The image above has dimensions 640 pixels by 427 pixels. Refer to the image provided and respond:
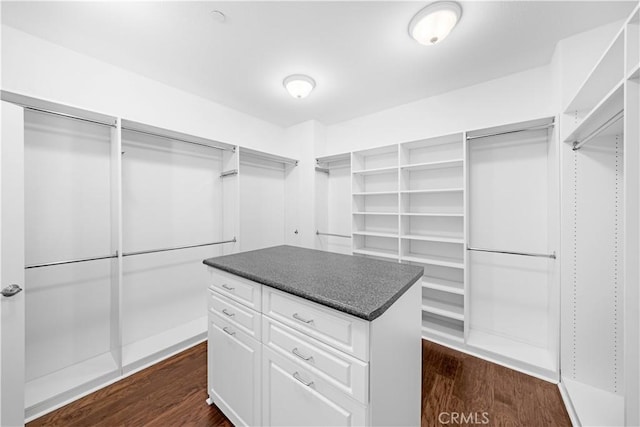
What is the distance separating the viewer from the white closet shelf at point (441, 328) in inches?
92.6

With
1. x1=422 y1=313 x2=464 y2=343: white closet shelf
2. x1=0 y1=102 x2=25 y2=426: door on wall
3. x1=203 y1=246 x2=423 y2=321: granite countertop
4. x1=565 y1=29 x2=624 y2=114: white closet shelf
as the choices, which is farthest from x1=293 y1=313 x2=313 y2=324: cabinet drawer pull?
x1=422 y1=313 x2=464 y2=343: white closet shelf

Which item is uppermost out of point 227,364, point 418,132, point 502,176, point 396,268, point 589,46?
point 589,46

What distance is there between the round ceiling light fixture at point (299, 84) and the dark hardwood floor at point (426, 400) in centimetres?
270

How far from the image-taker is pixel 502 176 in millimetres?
2332

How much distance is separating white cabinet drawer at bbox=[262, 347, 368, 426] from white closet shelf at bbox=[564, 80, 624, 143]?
173cm

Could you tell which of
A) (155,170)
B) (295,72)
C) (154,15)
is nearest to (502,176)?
(295,72)

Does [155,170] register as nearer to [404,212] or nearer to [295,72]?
[295,72]

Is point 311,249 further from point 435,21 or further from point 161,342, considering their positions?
point 435,21

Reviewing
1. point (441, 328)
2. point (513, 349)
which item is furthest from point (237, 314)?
point (513, 349)

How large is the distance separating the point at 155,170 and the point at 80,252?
3.10 feet

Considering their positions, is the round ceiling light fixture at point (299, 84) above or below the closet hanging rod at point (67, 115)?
above

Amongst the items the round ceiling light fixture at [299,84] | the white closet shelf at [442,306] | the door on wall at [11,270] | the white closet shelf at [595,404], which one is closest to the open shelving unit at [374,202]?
the white closet shelf at [442,306]

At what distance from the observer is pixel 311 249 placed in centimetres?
210

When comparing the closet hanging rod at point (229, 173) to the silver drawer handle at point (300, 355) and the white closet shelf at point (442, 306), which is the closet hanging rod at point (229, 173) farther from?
the white closet shelf at point (442, 306)
